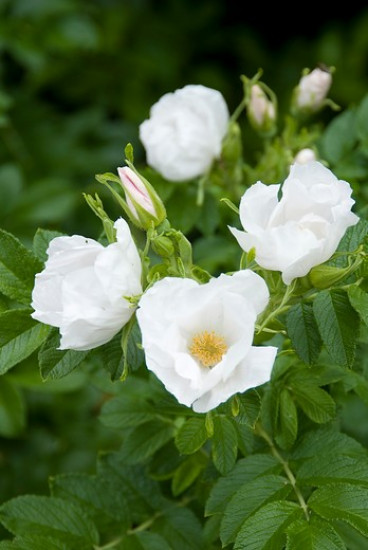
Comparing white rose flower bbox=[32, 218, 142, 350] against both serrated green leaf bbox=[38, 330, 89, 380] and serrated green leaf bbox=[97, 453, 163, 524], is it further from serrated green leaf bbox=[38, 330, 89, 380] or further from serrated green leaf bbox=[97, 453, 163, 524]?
serrated green leaf bbox=[97, 453, 163, 524]

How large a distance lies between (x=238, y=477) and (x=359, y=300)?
0.35 metres

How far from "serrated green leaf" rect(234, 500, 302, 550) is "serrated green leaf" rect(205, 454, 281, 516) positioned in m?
0.11

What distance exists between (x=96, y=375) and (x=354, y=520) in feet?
2.31

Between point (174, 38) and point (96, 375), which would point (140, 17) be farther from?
point (96, 375)

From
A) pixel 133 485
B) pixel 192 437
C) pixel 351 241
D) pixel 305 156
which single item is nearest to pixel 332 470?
pixel 192 437

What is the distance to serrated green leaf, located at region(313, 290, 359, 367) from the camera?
120 cm

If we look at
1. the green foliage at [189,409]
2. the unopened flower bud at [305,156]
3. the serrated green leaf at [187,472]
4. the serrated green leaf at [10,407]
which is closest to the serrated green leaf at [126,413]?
the green foliage at [189,409]

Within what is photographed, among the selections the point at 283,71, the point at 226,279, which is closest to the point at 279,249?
the point at 226,279

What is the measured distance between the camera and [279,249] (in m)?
1.16

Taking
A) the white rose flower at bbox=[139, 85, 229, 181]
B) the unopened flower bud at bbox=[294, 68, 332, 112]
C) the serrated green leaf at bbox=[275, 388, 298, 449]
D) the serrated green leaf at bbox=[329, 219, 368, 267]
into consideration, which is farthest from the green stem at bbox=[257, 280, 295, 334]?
the unopened flower bud at bbox=[294, 68, 332, 112]

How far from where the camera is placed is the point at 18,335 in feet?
4.36

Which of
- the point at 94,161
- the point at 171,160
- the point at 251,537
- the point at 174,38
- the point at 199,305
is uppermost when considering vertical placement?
the point at 199,305

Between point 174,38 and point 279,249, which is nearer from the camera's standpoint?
point 279,249

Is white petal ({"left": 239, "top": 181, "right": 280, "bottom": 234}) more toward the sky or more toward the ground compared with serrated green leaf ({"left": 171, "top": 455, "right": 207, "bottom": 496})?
more toward the sky
